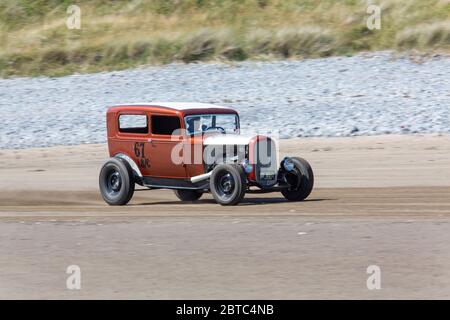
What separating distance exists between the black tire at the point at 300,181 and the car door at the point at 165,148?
1.54m

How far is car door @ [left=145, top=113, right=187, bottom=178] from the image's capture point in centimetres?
1697

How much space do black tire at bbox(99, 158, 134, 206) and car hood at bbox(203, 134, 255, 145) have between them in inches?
54.1

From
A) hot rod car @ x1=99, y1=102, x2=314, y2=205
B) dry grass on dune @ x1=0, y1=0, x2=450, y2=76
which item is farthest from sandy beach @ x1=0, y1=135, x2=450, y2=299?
dry grass on dune @ x1=0, y1=0, x2=450, y2=76

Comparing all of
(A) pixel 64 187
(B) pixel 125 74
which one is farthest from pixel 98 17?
(A) pixel 64 187

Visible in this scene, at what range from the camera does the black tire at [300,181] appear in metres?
16.9

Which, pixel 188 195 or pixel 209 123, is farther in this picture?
pixel 188 195

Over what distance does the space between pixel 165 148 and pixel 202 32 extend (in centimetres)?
1871

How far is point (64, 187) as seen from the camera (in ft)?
66.7

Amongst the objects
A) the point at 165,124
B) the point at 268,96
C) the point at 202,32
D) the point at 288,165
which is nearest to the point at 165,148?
the point at 165,124

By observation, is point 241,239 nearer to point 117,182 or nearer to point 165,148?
point 165,148

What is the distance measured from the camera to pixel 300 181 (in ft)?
55.5

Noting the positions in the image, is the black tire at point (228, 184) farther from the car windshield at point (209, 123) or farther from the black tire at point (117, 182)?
the black tire at point (117, 182)

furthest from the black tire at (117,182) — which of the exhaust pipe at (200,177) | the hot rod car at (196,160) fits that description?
the exhaust pipe at (200,177)

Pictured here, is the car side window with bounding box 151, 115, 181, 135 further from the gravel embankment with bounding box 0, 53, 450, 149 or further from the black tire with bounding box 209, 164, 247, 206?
the gravel embankment with bounding box 0, 53, 450, 149
